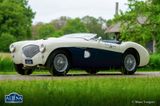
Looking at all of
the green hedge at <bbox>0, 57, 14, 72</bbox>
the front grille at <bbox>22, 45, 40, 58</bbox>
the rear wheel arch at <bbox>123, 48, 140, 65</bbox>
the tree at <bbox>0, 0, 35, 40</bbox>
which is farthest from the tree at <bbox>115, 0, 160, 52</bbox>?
the tree at <bbox>0, 0, 35, 40</bbox>

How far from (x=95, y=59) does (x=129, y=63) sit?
110 cm

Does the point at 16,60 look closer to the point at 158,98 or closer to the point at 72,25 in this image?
the point at 158,98

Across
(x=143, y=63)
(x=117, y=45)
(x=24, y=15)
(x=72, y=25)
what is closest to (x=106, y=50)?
(x=117, y=45)

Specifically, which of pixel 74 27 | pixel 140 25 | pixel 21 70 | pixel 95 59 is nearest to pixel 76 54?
pixel 95 59

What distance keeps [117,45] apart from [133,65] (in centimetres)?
77

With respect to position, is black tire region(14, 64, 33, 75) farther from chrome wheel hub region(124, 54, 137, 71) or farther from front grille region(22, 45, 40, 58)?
chrome wheel hub region(124, 54, 137, 71)

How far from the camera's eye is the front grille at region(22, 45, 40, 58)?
14797 millimetres

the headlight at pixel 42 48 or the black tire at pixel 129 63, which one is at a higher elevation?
the headlight at pixel 42 48

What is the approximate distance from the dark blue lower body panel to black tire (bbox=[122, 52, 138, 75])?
15 centimetres

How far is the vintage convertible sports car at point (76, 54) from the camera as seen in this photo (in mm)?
14500

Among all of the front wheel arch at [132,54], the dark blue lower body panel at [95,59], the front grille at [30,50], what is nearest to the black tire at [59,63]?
the dark blue lower body panel at [95,59]

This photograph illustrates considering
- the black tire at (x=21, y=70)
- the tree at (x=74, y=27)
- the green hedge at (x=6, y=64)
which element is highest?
the tree at (x=74, y=27)

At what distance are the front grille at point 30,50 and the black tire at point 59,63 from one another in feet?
1.64

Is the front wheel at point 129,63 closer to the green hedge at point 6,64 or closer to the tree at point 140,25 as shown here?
the green hedge at point 6,64
